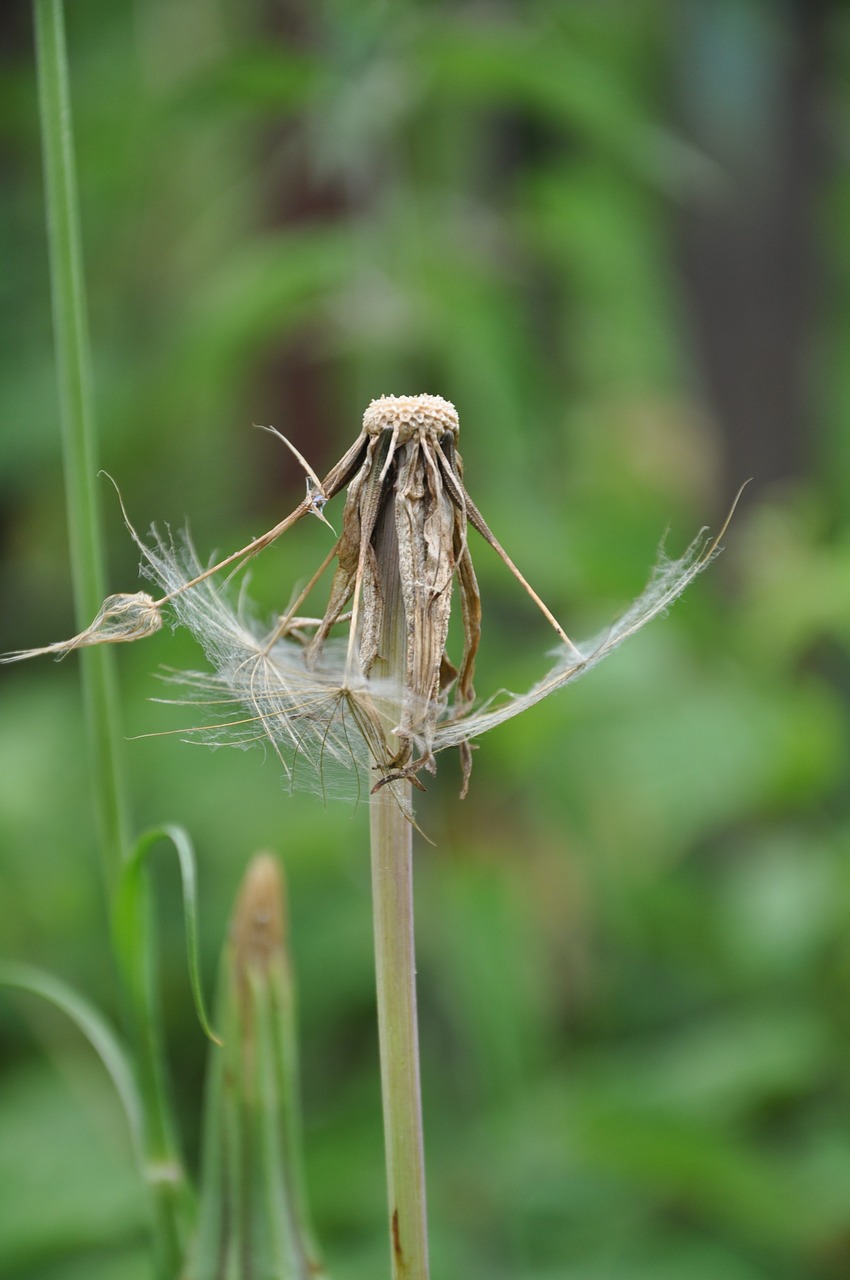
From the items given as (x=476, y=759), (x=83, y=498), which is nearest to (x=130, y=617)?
(x=83, y=498)

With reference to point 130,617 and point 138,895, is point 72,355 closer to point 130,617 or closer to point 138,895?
point 130,617

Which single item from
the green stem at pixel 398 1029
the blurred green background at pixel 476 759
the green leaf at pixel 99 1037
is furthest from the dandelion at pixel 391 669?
the blurred green background at pixel 476 759

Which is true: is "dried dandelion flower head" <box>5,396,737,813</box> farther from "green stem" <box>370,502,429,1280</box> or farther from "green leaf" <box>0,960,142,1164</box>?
"green leaf" <box>0,960,142,1164</box>

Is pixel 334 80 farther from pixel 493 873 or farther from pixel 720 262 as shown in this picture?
pixel 720 262

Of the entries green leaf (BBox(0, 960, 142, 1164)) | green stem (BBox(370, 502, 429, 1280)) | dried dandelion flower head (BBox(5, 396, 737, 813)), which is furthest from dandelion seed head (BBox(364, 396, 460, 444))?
green leaf (BBox(0, 960, 142, 1164))

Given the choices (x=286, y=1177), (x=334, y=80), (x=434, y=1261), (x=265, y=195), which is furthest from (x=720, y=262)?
(x=286, y=1177)
